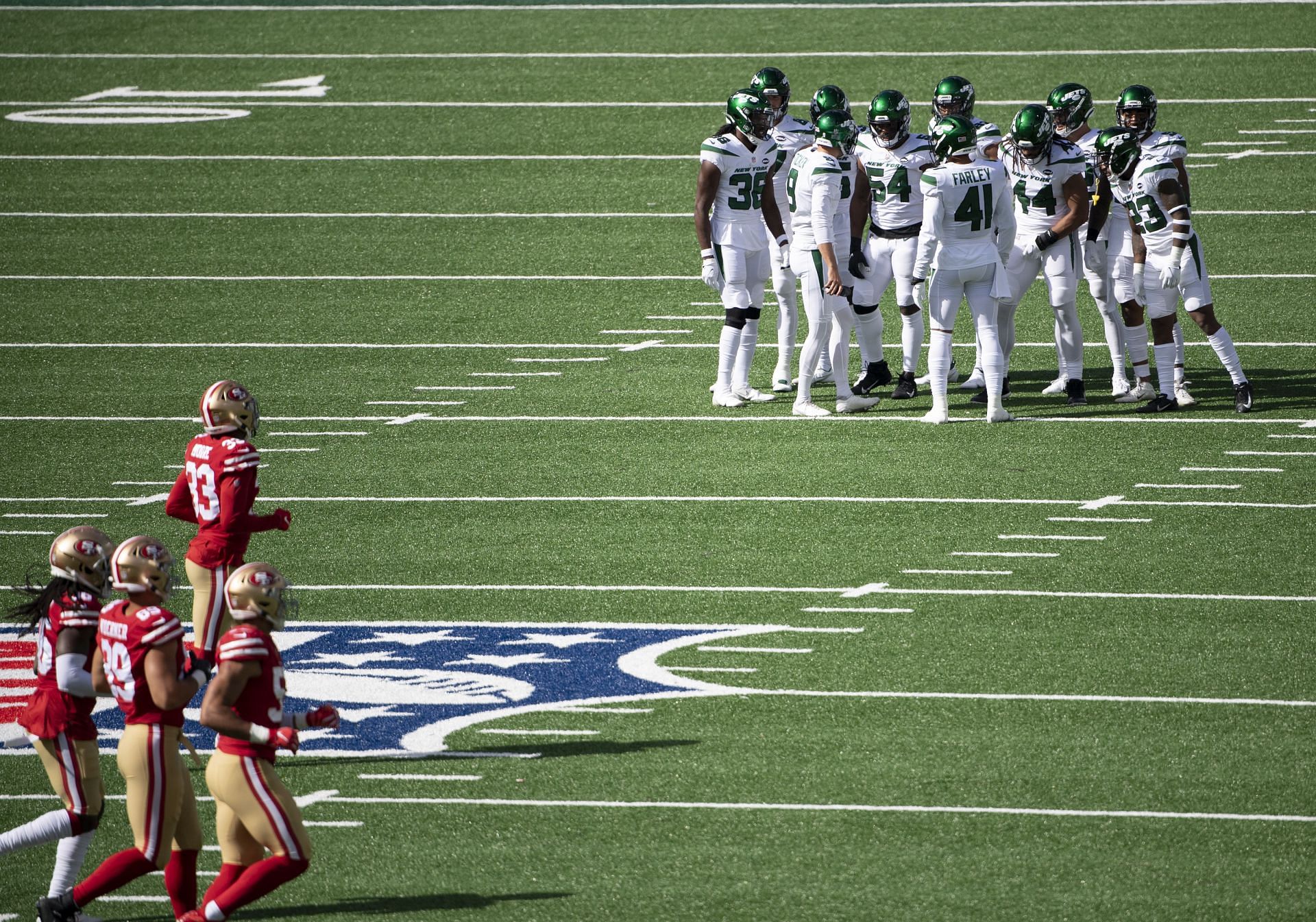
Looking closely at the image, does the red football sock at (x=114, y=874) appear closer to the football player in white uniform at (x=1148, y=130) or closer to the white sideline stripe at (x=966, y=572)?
the white sideline stripe at (x=966, y=572)

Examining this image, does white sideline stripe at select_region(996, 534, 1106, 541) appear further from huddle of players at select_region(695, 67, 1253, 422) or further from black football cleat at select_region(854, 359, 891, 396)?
black football cleat at select_region(854, 359, 891, 396)

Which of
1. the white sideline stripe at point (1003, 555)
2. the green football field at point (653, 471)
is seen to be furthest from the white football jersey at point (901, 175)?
the white sideline stripe at point (1003, 555)

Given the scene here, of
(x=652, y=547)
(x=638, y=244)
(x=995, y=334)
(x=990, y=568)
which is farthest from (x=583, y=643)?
(x=638, y=244)

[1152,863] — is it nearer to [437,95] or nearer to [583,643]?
[583,643]

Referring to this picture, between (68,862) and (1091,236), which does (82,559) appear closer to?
(68,862)

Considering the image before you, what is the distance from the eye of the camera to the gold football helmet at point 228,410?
27.5ft

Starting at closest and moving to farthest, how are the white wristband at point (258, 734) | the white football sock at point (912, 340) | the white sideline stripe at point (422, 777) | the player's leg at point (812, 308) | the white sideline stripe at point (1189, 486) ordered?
the white wristband at point (258, 734) → the white sideline stripe at point (422, 777) → the white sideline stripe at point (1189, 486) → the player's leg at point (812, 308) → the white football sock at point (912, 340)

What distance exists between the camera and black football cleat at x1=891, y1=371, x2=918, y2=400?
556 inches

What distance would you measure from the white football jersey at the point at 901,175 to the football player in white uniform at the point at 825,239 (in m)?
0.24

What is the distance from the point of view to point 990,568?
1058cm

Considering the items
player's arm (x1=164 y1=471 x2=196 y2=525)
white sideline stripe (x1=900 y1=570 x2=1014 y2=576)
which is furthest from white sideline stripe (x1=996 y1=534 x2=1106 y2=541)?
player's arm (x1=164 y1=471 x2=196 y2=525)

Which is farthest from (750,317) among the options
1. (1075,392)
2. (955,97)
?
(1075,392)

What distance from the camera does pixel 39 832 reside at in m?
6.84

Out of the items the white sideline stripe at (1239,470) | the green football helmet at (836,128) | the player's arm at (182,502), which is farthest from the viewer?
the green football helmet at (836,128)
